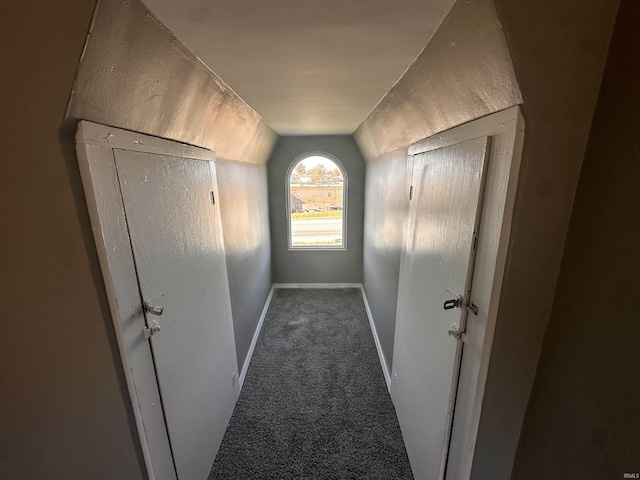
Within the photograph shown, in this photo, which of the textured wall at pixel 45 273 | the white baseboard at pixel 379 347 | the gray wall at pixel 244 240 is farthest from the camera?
the white baseboard at pixel 379 347

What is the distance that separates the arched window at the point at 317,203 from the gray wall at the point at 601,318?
3.30 meters

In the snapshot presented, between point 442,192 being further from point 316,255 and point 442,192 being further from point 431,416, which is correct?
point 316,255

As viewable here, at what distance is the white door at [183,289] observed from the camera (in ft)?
3.36

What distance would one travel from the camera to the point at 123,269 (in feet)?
2.95

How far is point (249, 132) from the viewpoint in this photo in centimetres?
226

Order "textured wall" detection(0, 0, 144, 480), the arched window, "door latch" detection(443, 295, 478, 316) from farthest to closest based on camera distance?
the arched window, "door latch" detection(443, 295, 478, 316), "textured wall" detection(0, 0, 144, 480)

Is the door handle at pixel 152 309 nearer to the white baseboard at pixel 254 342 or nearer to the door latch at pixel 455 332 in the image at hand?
the door latch at pixel 455 332

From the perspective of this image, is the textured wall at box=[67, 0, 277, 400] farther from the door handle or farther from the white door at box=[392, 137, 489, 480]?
the white door at box=[392, 137, 489, 480]

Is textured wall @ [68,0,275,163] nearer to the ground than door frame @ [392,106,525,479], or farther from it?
farther from it

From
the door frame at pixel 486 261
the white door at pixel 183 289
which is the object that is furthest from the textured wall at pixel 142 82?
the door frame at pixel 486 261

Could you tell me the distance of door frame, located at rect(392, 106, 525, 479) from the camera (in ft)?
2.55

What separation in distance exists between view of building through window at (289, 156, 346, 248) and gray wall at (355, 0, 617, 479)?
2.94 meters

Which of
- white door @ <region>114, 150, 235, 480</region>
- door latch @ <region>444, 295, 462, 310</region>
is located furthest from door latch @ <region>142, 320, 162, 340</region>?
door latch @ <region>444, 295, 462, 310</region>

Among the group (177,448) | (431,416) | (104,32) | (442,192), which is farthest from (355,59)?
(177,448)
